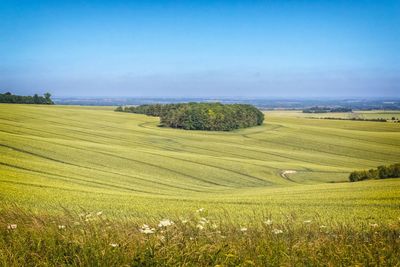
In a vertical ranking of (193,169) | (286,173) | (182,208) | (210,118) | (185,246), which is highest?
(185,246)

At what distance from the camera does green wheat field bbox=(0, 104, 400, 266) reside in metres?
7.31

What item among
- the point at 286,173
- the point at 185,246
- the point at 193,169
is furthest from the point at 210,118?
the point at 185,246

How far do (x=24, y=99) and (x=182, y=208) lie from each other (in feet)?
433

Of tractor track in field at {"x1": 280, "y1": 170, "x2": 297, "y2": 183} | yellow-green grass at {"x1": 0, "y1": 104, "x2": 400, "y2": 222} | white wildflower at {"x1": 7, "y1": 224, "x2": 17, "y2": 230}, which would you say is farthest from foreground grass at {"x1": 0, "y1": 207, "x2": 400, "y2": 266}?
tractor track in field at {"x1": 280, "y1": 170, "x2": 297, "y2": 183}

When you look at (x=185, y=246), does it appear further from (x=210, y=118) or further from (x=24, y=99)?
(x=24, y=99)

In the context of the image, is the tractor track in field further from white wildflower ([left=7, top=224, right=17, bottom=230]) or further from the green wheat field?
white wildflower ([left=7, top=224, right=17, bottom=230])

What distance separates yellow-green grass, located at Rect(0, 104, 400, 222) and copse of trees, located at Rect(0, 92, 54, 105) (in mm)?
34999

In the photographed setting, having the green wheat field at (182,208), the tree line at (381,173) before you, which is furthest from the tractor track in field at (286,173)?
the tree line at (381,173)

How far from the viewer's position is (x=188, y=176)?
153 ft

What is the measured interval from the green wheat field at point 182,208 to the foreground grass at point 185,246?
0.08ft

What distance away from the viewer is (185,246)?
7.47 m

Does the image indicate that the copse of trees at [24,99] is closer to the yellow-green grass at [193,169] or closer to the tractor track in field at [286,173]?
the yellow-green grass at [193,169]

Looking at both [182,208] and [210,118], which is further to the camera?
[210,118]

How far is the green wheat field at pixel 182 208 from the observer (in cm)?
731
